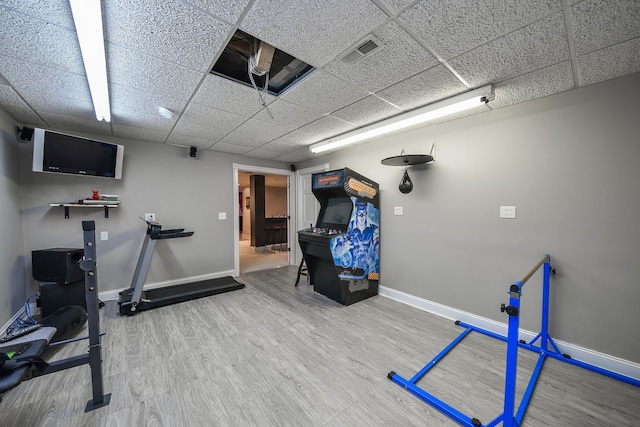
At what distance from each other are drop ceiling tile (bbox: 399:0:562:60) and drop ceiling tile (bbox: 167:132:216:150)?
325cm

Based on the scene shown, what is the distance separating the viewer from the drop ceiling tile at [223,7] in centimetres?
123

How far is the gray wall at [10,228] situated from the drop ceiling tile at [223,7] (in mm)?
3058

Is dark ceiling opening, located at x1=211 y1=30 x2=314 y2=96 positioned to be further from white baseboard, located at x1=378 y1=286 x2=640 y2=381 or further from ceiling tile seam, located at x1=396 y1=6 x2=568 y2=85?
white baseboard, located at x1=378 y1=286 x2=640 y2=381

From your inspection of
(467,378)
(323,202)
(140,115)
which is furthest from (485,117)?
(140,115)

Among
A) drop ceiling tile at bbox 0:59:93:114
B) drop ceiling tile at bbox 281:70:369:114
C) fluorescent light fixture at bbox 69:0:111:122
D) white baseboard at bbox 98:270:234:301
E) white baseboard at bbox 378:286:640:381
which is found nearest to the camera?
fluorescent light fixture at bbox 69:0:111:122

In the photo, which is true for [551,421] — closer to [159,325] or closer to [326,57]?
[326,57]

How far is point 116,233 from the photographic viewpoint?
3.56m

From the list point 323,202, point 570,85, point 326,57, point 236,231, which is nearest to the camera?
point 326,57

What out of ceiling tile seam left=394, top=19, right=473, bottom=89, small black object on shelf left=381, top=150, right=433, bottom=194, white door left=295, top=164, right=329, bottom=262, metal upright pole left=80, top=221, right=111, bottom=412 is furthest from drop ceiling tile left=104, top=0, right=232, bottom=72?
white door left=295, top=164, right=329, bottom=262

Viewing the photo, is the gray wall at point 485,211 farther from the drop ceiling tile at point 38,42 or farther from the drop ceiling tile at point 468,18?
the drop ceiling tile at point 38,42

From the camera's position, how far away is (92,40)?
1402 millimetres

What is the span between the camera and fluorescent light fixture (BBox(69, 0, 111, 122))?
1.17m

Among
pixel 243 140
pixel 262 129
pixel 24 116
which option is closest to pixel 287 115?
pixel 262 129

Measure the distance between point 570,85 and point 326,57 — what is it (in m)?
2.20
